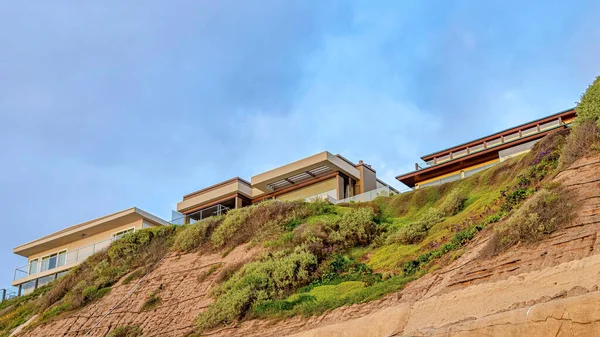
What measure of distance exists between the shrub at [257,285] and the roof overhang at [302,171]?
672 inches

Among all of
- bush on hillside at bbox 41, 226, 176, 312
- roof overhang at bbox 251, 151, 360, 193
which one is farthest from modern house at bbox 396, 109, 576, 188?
bush on hillside at bbox 41, 226, 176, 312

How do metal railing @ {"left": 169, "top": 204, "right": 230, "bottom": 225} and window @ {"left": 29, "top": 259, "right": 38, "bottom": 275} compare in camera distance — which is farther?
window @ {"left": 29, "top": 259, "right": 38, "bottom": 275}

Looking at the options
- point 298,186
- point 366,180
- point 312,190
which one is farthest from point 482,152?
point 298,186

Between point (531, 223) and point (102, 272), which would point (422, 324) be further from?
point (102, 272)

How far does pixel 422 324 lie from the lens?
15852 millimetres

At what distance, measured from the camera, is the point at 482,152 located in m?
39.5

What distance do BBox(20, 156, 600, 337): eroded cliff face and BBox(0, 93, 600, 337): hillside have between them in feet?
0.13

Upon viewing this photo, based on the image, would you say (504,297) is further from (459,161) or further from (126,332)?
(459,161)

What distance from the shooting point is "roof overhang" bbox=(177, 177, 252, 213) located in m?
46.4

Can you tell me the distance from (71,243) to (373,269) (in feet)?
107

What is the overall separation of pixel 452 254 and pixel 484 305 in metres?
4.36

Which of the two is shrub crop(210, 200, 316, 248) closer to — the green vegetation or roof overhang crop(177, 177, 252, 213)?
the green vegetation

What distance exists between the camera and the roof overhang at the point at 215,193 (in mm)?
46406

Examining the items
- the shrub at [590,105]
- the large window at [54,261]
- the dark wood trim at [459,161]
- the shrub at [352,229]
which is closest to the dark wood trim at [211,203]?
the large window at [54,261]
